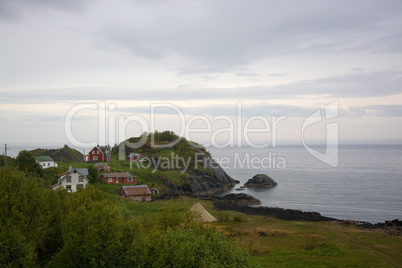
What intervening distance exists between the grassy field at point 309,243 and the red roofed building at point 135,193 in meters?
13.4

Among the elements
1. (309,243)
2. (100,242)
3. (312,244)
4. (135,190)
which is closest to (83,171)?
(135,190)

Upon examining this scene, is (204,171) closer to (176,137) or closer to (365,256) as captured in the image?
(176,137)

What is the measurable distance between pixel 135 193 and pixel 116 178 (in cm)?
994

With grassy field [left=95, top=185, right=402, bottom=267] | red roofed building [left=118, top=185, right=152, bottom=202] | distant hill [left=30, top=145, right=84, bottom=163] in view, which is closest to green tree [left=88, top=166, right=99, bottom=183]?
red roofed building [left=118, top=185, right=152, bottom=202]

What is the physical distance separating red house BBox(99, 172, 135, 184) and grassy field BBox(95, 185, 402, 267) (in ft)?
75.8

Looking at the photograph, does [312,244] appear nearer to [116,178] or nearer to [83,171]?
[83,171]

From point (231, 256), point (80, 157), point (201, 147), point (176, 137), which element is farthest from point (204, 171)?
point (231, 256)

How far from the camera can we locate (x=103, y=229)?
49.3 feet

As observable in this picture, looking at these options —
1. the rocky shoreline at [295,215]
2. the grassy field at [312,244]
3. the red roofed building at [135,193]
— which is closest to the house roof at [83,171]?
the red roofed building at [135,193]

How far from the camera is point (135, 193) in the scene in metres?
59.5

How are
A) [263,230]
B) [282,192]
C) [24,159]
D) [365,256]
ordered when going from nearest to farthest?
[365,256] → [263,230] → [24,159] → [282,192]

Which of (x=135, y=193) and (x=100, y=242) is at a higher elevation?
(x=100, y=242)

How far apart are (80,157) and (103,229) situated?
10295 centimetres

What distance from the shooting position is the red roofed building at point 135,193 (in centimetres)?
5903
